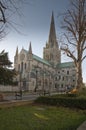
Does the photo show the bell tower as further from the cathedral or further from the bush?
the bush

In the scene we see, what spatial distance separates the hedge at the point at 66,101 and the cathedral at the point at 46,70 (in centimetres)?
6975

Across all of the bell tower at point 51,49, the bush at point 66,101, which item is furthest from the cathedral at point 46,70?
the bush at point 66,101

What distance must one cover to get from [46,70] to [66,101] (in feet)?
319

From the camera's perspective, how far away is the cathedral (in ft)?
322

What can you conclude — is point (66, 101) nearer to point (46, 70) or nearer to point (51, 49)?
point (46, 70)

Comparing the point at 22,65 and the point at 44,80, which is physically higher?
the point at 22,65

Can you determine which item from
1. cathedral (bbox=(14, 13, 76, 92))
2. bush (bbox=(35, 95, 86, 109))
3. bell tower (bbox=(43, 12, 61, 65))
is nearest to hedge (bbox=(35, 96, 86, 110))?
bush (bbox=(35, 95, 86, 109))

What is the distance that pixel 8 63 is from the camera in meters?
48.9

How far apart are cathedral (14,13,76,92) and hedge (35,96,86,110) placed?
229 feet

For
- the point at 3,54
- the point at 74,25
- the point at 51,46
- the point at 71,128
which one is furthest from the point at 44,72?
the point at 71,128

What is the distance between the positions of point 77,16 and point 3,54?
Answer: 2844cm

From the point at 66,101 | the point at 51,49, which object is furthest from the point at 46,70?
the point at 66,101

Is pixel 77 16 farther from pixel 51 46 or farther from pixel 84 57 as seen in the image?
pixel 51 46

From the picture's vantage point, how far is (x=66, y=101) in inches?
699
